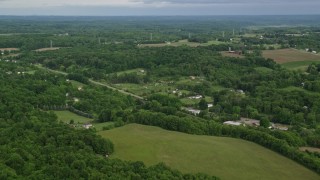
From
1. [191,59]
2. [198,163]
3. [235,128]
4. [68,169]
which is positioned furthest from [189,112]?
[191,59]

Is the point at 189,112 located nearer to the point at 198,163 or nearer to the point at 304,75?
the point at 198,163

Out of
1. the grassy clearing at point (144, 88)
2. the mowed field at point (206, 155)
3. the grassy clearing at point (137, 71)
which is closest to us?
the mowed field at point (206, 155)

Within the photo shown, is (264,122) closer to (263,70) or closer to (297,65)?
(263,70)

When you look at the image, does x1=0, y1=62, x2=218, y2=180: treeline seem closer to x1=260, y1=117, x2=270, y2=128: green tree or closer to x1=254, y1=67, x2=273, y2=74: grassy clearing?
x1=260, y1=117, x2=270, y2=128: green tree

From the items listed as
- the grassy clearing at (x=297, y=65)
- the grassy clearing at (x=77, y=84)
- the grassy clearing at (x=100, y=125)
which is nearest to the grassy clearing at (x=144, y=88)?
the grassy clearing at (x=77, y=84)

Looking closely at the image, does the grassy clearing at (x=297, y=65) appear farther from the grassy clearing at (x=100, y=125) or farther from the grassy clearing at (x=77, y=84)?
the grassy clearing at (x=100, y=125)
